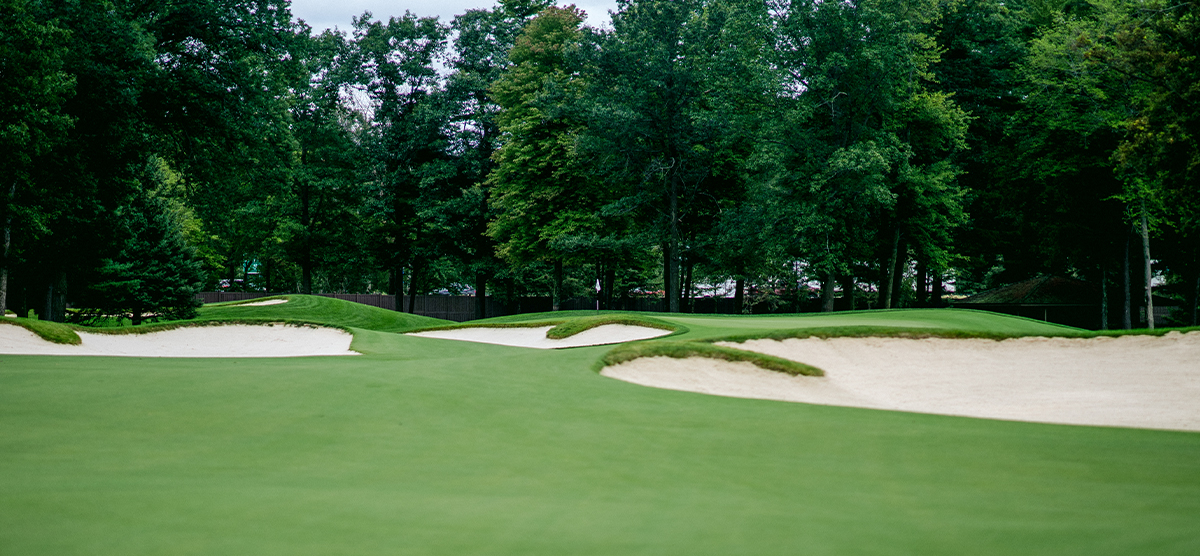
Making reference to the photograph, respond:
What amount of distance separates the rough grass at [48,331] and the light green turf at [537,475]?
289 inches

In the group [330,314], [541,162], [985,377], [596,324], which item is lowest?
[985,377]

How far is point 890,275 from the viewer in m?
35.1

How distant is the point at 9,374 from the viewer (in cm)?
827

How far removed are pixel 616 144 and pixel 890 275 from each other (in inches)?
547

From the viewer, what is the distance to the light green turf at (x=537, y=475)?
10.2ft

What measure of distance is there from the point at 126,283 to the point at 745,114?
24041mm

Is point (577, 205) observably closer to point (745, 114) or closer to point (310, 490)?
point (745, 114)

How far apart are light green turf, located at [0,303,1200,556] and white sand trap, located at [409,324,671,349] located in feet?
32.5

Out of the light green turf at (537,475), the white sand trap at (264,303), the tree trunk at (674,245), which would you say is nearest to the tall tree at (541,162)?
the tree trunk at (674,245)

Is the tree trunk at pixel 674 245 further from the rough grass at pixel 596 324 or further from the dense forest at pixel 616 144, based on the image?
the rough grass at pixel 596 324

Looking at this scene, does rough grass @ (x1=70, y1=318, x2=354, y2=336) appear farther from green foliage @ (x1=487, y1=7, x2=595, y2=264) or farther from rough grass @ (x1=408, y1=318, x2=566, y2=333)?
green foliage @ (x1=487, y1=7, x2=595, y2=264)

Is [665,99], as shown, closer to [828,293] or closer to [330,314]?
[828,293]

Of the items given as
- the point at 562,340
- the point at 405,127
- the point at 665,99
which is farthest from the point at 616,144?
the point at 562,340

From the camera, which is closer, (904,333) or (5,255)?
(904,333)
